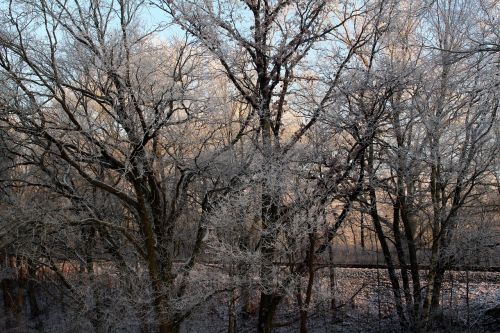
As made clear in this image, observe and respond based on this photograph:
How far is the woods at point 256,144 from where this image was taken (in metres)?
10.9

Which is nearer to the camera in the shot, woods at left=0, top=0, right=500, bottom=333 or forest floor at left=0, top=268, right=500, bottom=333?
woods at left=0, top=0, right=500, bottom=333

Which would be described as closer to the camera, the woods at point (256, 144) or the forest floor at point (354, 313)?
the woods at point (256, 144)

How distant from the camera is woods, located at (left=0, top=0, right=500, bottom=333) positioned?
1092cm

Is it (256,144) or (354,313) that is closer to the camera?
(256,144)

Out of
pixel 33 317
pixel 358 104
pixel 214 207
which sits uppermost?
pixel 358 104

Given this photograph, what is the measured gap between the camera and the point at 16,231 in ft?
39.0

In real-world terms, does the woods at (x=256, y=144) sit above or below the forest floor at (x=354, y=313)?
above

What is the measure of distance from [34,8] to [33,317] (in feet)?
53.1

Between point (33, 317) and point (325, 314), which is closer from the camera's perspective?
point (325, 314)

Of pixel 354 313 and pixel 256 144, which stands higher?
pixel 256 144

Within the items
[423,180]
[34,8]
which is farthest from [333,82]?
[34,8]

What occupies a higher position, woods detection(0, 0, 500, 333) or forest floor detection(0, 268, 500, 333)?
woods detection(0, 0, 500, 333)

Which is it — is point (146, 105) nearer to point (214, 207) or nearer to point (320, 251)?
point (214, 207)

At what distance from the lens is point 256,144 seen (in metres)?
12.1
